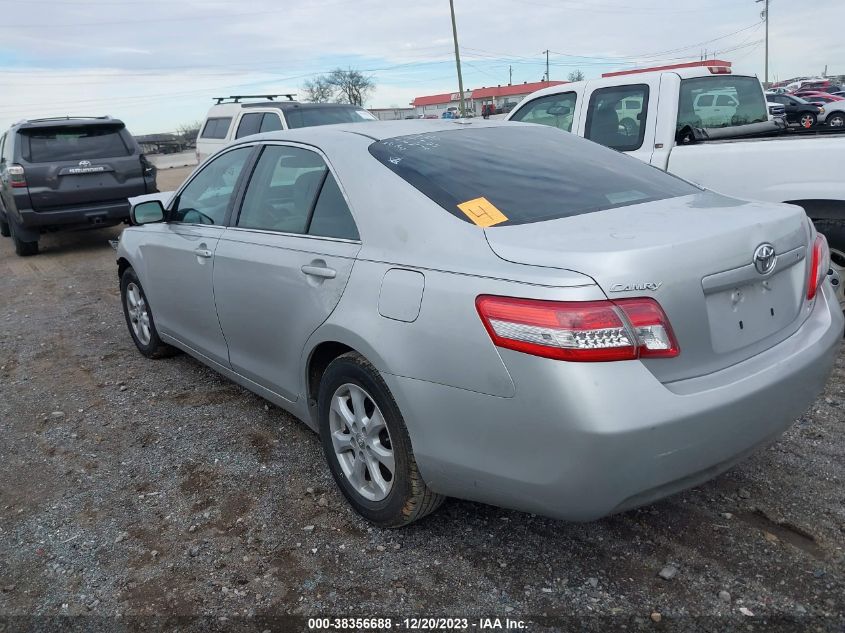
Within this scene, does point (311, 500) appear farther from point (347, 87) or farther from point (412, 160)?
point (347, 87)

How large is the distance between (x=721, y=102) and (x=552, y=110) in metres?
1.45

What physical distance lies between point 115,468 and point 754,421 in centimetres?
310

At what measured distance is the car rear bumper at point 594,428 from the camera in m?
2.06

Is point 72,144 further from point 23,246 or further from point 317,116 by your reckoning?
point 317,116

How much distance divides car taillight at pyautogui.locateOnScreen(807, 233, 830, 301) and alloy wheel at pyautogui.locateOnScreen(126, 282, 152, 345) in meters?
4.27

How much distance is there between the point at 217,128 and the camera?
455 inches

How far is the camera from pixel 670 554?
2.65 m

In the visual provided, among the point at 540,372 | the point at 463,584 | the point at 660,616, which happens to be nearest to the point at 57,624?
the point at 463,584

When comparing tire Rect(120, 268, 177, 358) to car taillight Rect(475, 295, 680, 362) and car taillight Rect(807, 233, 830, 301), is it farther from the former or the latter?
car taillight Rect(807, 233, 830, 301)

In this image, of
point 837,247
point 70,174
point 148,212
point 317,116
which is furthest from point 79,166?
point 837,247

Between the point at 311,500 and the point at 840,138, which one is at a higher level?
the point at 840,138

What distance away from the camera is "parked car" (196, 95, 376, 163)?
10.1 m

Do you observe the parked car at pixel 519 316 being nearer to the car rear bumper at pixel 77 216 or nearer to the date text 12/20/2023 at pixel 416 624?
the date text 12/20/2023 at pixel 416 624

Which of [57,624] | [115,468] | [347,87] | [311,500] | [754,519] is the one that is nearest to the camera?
[57,624]
